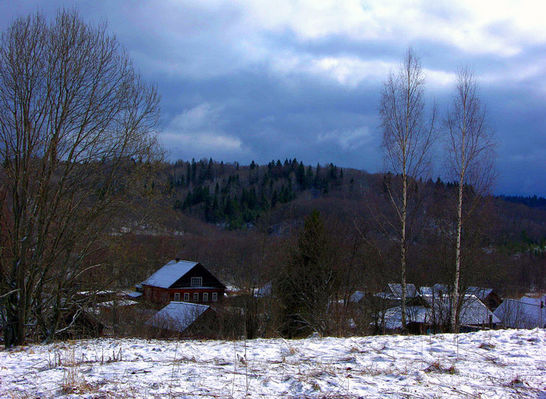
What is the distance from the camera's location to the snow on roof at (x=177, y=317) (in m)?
20.3

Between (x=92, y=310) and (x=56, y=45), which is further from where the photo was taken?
(x=92, y=310)

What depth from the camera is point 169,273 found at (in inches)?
1752

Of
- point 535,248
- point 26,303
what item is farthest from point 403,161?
point 535,248

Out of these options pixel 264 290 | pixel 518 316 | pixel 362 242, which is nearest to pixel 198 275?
pixel 264 290

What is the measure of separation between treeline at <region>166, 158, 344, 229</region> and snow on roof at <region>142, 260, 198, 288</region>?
54127 mm

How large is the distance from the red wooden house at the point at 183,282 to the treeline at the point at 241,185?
53170 millimetres

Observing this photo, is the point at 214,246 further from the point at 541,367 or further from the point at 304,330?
the point at 541,367

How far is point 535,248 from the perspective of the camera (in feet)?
305

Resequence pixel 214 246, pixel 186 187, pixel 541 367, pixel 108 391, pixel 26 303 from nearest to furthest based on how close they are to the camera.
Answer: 1. pixel 108 391
2. pixel 541 367
3. pixel 26 303
4. pixel 214 246
5. pixel 186 187

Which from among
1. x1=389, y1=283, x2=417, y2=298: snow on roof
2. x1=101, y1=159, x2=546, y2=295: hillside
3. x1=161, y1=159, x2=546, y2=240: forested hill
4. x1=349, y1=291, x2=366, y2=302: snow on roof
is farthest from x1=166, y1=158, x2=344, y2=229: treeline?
x1=389, y1=283, x2=417, y2=298: snow on roof

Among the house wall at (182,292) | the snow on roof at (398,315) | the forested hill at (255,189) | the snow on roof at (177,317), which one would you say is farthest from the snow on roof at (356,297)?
the forested hill at (255,189)

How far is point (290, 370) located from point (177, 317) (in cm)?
1720

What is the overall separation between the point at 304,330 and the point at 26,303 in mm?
15796

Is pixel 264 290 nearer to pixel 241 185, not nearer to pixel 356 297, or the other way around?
pixel 356 297
